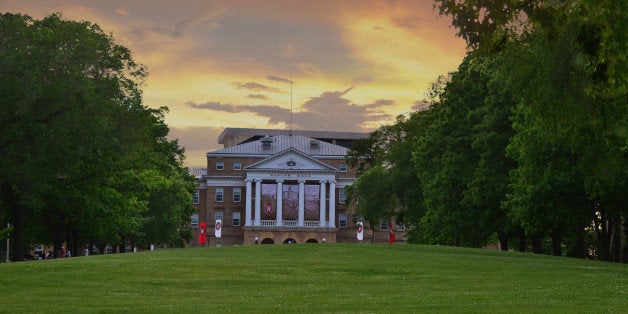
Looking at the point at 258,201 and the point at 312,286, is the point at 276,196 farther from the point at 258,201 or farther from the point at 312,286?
the point at 312,286

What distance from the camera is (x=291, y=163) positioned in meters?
135

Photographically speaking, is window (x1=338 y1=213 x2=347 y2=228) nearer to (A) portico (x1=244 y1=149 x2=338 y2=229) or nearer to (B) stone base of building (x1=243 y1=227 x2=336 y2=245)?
(A) portico (x1=244 y1=149 x2=338 y2=229)

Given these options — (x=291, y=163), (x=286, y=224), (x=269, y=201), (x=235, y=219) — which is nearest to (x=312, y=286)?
(x=269, y=201)

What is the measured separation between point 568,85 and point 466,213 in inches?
1222

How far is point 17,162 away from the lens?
44.8 metres

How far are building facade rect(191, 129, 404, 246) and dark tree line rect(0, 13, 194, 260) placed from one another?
72.0 metres

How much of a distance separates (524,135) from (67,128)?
2316cm

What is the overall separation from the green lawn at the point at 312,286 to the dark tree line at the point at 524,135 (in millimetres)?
4618

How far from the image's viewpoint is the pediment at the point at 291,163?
134 m

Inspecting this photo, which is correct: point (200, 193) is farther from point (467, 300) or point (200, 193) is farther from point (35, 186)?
point (467, 300)

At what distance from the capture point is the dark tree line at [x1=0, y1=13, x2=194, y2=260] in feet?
145

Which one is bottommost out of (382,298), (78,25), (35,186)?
(382,298)

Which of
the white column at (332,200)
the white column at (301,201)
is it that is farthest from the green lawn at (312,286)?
the white column at (332,200)

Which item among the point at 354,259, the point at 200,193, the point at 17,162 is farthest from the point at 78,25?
the point at 200,193
